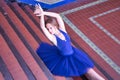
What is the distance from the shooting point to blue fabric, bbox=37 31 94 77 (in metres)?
3.80

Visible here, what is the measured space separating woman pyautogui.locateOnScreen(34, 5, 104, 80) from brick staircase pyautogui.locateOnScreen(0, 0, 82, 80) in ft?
0.42

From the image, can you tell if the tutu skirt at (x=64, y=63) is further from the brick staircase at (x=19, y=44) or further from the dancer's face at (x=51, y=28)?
the dancer's face at (x=51, y=28)

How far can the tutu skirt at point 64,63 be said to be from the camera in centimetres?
380

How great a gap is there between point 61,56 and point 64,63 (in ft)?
0.46

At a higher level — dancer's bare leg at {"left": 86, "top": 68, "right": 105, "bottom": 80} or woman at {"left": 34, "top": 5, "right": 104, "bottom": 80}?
woman at {"left": 34, "top": 5, "right": 104, "bottom": 80}

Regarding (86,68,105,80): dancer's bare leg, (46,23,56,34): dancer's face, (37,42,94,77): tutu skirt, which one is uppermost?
(46,23,56,34): dancer's face

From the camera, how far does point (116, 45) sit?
5.06m

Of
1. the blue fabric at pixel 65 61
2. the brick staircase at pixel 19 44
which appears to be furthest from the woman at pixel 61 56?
the brick staircase at pixel 19 44

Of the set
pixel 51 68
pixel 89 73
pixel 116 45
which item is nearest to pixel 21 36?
pixel 51 68

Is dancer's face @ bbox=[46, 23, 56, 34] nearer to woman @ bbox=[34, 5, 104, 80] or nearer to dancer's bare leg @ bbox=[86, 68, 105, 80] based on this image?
woman @ bbox=[34, 5, 104, 80]

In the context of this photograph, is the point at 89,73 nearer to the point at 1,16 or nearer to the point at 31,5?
the point at 1,16

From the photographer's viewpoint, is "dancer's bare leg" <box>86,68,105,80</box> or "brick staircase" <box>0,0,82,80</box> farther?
"dancer's bare leg" <box>86,68,105,80</box>

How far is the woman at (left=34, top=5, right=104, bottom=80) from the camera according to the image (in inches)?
150

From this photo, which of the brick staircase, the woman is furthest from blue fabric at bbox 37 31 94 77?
the brick staircase
